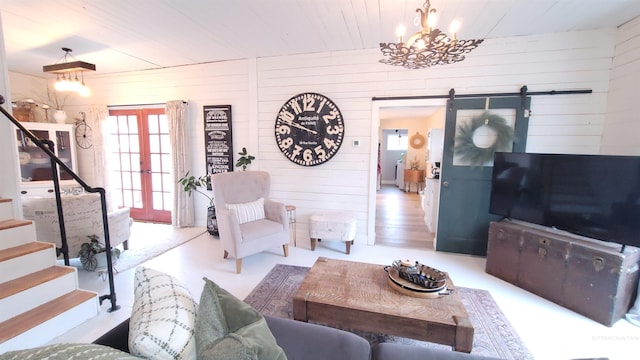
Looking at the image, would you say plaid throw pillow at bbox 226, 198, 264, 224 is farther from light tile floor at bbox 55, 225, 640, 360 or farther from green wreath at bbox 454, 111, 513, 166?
green wreath at bbox 454, 111, 513, 166

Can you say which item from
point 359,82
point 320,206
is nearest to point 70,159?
point 320,206

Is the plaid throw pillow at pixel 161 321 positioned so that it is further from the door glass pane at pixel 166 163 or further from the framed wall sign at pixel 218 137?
the door glass pane at pixel 166 163

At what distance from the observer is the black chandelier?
1.68 metres

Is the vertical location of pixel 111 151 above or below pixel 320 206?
above

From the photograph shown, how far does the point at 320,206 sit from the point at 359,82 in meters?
1.83

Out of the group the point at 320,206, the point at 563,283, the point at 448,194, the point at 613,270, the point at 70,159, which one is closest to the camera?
the point at 613,270

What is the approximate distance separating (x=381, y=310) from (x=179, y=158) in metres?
3.99

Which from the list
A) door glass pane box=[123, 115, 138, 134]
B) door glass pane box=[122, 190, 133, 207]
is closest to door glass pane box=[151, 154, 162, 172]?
door glass pane box=[123, 115, 138, 134]

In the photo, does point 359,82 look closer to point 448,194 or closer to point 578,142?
point 448,194

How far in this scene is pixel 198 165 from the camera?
4.45 m

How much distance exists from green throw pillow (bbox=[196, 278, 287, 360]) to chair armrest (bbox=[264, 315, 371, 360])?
310 mm

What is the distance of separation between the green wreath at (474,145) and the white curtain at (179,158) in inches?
159

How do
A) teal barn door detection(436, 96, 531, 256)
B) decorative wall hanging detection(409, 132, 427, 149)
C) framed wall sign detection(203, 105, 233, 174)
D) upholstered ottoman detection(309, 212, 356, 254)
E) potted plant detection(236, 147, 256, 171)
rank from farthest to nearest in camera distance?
decorative wall hanging detection(409, 132, 427, 149) < framed wall sign detection(203, 105, 233, 174) < potted plant detection(236, 147, 256, 171) < upholstered ottoman detection(309, 212, 356, 254) < teal barn door detection(436, 96, 531, 256)

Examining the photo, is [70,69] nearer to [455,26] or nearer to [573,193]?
[455,26]
